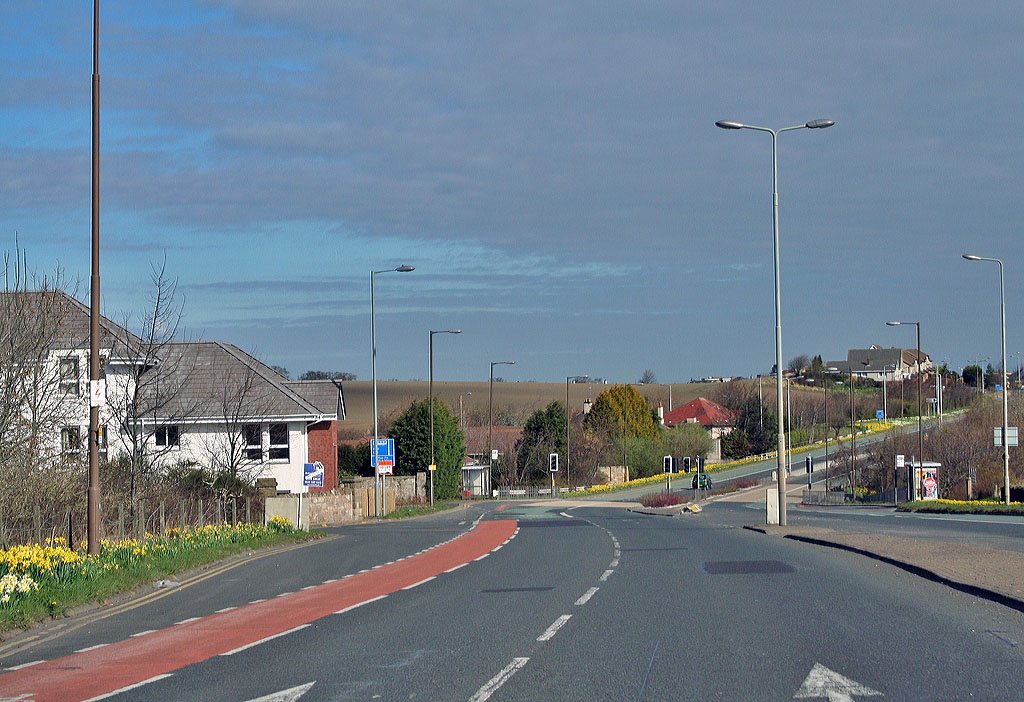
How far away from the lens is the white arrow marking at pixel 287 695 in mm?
9031

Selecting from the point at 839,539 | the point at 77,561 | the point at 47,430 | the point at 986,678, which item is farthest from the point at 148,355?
the point at 986,678

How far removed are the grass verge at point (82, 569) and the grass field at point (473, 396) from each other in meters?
102

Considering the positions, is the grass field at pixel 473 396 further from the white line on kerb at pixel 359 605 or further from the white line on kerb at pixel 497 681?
the white line on kerb at pixel 497 681

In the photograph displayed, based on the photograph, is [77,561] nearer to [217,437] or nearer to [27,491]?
[27,491]

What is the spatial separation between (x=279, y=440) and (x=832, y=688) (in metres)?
48.0

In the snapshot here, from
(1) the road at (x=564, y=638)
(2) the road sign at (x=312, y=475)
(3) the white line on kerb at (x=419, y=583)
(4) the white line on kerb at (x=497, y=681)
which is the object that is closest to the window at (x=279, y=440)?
(2) the road sign at (x=312, y=475)

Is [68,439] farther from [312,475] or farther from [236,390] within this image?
[236,390]

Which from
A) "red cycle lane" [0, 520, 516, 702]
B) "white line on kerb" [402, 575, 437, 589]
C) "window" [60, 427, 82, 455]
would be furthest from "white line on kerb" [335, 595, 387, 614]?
"window" [60, 427, 82, 455]

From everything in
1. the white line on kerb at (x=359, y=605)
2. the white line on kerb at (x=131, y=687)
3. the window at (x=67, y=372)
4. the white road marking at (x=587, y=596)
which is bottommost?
the white line on kerb at (x=359, y=605)

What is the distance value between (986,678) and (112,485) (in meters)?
26.0

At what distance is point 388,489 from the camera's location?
6050cm

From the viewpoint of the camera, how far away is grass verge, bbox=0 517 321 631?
14.9m

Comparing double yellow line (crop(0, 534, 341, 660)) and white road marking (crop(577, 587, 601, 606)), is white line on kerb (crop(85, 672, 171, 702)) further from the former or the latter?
white road marking (crop(577, 587, 601, 606))

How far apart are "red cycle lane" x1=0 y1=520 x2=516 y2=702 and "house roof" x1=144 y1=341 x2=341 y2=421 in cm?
3060
